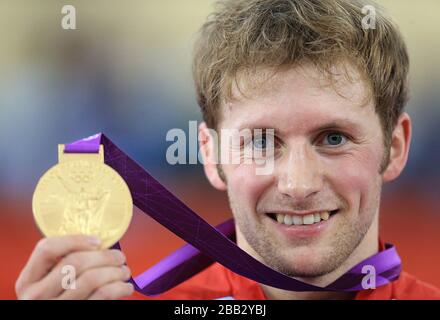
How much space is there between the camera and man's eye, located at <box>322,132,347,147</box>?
158cm

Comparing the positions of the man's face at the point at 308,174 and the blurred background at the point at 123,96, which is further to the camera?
the blurred background at the point at 123,96

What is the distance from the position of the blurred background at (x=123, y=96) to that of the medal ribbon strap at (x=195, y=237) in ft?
0.46

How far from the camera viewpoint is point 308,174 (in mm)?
1531

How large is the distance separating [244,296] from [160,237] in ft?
0.93

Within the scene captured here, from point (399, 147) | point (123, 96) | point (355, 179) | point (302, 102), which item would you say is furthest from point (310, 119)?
point (123, 96)

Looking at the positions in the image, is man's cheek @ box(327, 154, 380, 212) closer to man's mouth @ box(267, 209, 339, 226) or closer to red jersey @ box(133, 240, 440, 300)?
man's mouth @ box(267, 209, 339, 226)

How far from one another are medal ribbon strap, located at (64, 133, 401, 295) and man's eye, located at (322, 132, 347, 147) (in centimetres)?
33

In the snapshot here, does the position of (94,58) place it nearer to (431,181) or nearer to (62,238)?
(62,238)

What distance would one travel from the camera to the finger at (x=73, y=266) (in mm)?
1258

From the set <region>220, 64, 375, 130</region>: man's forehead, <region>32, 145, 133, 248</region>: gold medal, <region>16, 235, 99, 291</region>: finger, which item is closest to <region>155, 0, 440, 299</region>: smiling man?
<region>220, 64, 375, 130</region>: man's forehead

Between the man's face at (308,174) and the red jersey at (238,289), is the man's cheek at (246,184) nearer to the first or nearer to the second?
the man's face at (308,174)

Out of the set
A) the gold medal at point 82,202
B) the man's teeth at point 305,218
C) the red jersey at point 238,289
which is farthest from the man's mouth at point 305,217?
the gold medal at point 82,202

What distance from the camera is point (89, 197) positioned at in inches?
53.9

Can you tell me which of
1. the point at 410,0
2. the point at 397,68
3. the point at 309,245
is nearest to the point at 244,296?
the point at 309,245
